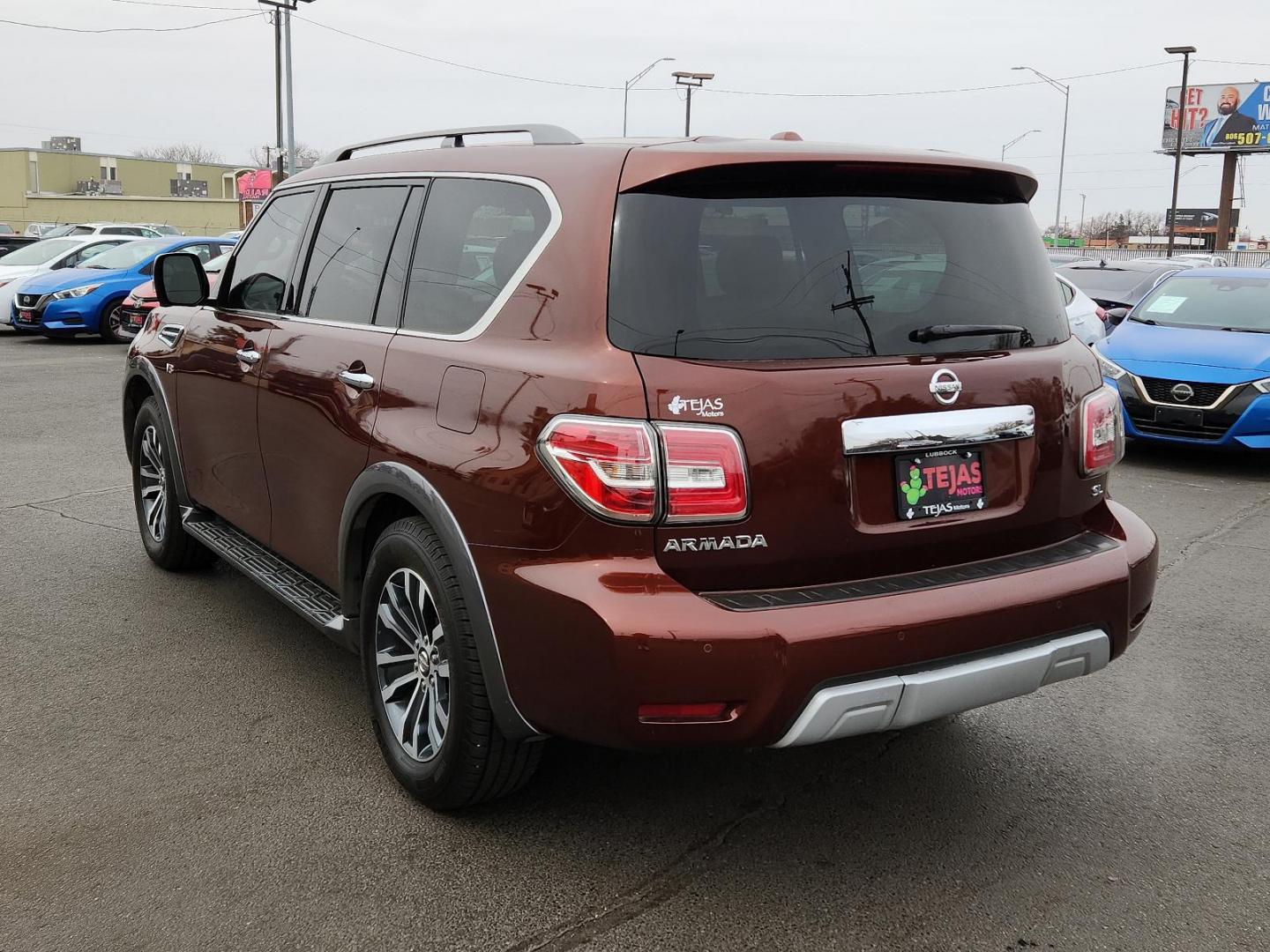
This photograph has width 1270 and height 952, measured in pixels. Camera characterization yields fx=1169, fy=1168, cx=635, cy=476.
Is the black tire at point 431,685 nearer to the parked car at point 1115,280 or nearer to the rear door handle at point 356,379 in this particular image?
the rear door handle at point 356,379

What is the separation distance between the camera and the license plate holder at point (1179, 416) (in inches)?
339

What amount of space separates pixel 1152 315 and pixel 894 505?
8.32 m

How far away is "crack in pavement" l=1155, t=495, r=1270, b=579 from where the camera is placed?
6023 mm

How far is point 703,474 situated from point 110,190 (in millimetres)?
99511

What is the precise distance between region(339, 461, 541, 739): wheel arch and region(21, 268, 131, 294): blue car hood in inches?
600

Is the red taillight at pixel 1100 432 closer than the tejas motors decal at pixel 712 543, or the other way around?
the tejas motors decal at pixel 712 543

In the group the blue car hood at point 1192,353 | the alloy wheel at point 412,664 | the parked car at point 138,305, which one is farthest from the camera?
the parked car at point 138,305

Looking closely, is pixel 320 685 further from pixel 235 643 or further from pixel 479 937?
pixel 479 937

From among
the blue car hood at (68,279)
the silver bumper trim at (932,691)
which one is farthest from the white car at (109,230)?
the silver bumper trim at (932,691)

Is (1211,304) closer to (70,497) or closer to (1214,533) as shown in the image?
(1214,533)

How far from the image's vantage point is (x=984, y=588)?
9.37 ft

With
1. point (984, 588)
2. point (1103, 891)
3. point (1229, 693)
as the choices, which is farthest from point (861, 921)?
point (1229, 693)

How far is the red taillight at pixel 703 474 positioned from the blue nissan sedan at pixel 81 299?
15266 mm

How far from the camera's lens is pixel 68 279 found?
55.7 feet
